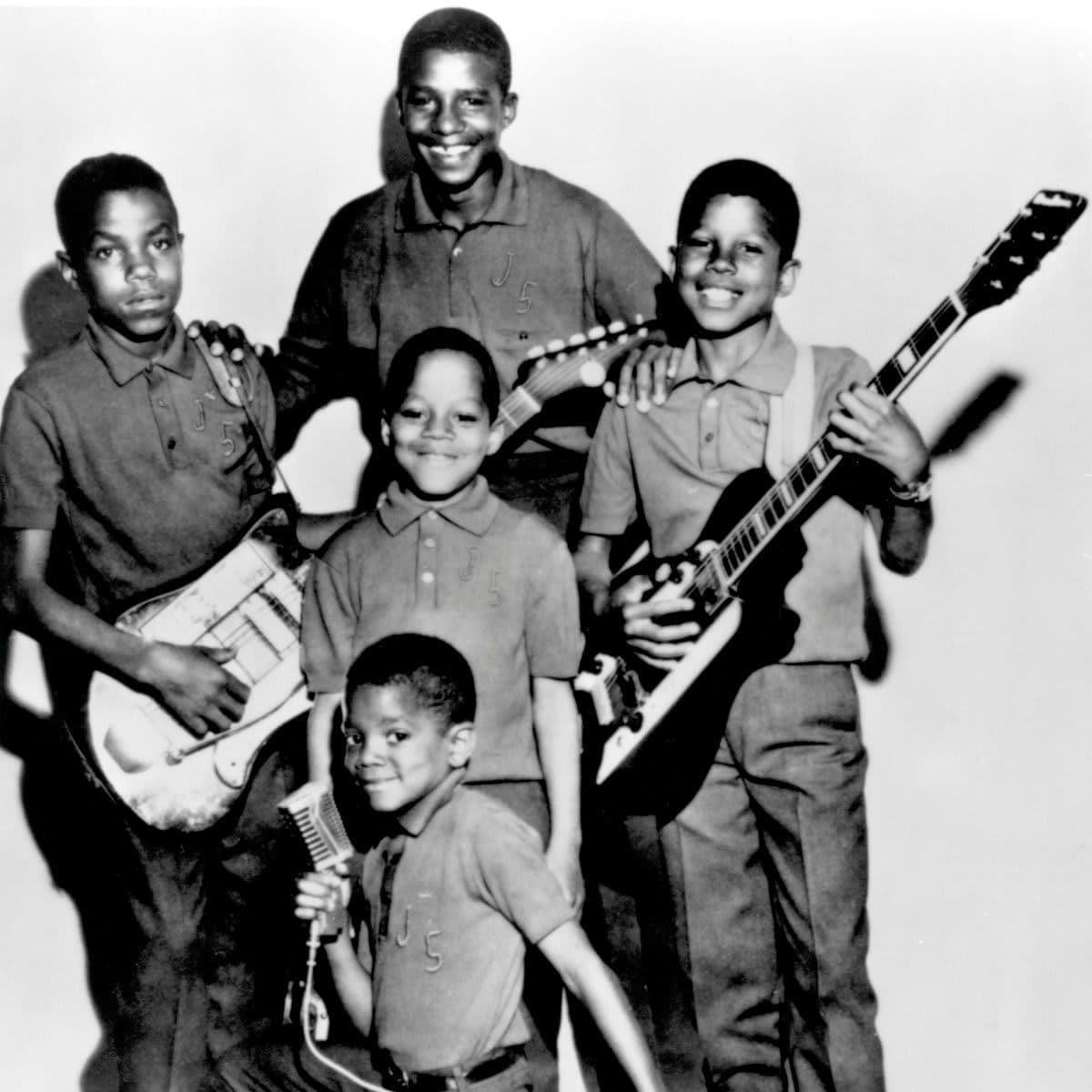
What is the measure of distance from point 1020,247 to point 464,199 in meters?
0.82

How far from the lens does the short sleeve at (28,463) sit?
7.42 ft

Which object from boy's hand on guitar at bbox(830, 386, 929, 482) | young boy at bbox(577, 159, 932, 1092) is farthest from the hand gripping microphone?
boy's hand on guitar at bbox(830, 386, 929, 482)

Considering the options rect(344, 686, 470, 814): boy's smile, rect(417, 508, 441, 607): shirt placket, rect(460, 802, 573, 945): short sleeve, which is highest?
rect(417, 508, 441, 607): shirt placket

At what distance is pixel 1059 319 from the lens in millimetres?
2619

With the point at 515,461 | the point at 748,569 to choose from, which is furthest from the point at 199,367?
the point at 748,569

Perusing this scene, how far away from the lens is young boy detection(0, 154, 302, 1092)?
2.26 m

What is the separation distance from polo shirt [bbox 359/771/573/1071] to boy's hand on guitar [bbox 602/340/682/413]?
2.02 feet

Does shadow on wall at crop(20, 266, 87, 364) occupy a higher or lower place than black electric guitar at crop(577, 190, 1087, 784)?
higher

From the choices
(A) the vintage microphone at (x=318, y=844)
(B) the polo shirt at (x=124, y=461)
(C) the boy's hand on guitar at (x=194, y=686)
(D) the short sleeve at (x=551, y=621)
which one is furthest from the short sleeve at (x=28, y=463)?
(D) the short sleeve at (x=551, y=621)

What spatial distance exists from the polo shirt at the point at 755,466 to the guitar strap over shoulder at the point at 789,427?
11mm

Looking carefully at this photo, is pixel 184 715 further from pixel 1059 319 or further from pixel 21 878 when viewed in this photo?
pixel 1059 319

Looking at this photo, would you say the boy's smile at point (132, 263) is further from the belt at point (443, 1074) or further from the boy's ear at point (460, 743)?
the belt at point (443, 1074)

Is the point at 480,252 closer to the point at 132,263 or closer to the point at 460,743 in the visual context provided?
the point at 132,263

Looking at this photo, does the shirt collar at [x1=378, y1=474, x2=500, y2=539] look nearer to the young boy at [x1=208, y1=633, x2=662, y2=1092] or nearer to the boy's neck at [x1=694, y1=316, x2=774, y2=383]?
the young boy at [x1=208, y1=633, x2=662, y2=1092]
